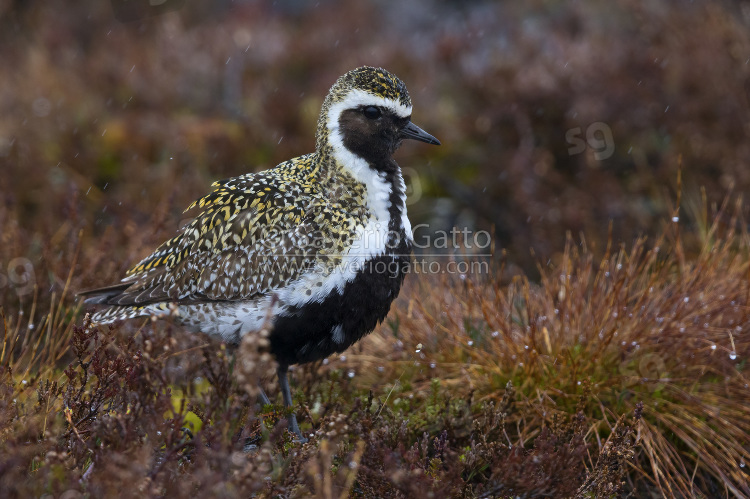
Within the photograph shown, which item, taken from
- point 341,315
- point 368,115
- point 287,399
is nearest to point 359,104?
point 368,115

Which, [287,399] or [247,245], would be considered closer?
[247,245]

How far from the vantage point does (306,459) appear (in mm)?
3445

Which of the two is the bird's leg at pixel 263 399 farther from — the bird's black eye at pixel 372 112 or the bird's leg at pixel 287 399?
the bird's black eye at pixel 372 112

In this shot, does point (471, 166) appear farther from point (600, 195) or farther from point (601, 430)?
point (601, 430)

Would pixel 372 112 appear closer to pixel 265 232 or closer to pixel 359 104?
pixel 359 104

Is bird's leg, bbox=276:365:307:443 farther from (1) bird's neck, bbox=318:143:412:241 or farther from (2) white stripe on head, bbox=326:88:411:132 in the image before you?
(2) white stripe on head, bbox=326:88:411:132

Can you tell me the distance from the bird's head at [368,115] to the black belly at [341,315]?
649 mm

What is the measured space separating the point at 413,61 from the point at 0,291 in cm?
721

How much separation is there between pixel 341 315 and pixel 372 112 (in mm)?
1205

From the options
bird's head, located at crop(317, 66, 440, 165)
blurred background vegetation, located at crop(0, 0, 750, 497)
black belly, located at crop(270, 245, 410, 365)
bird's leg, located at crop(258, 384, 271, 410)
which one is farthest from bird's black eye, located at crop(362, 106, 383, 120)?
bird's leg, located at crop(258, 384, 271, 410)

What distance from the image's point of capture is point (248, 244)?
4.10 metres

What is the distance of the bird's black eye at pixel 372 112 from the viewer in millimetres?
4180

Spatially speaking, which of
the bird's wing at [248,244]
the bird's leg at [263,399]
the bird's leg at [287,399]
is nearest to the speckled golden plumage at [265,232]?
the bird's wing at [248,244]

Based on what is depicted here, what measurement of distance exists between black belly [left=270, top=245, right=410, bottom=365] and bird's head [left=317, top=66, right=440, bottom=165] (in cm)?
65
